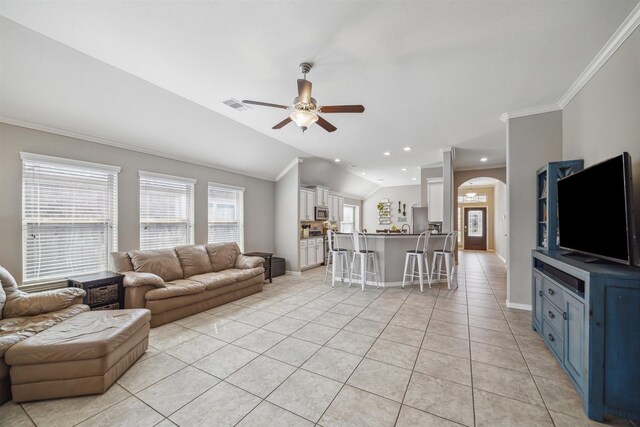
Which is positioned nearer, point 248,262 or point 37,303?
point 37,303

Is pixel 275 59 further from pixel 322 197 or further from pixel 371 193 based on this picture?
pixel 371 193

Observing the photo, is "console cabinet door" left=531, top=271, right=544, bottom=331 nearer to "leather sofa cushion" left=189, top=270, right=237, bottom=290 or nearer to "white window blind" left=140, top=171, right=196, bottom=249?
"leather sofa cushion" left=189, top=270, right=237, bottom=290

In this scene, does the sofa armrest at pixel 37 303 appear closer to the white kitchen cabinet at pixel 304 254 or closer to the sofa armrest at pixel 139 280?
the sofa armrest at pixel 139 280

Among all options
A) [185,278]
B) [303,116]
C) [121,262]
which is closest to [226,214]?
[185,278]

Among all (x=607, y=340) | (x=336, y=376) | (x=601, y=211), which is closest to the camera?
(x=607, y=340)

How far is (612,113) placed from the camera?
7.97ft

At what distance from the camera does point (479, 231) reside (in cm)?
1176

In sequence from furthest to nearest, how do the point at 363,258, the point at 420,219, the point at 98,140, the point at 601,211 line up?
1. the point at 420,219
2. the point at 363,258
3. the point at 98,140
4. the point at 601,211

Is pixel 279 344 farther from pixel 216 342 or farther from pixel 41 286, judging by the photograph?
pixel 41 286

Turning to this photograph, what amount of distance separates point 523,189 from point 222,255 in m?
5.24

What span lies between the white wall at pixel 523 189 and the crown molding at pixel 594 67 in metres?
0.08

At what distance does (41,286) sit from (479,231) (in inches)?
540

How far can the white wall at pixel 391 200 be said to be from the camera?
426 inches

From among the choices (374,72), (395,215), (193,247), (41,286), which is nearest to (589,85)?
(374,72)
